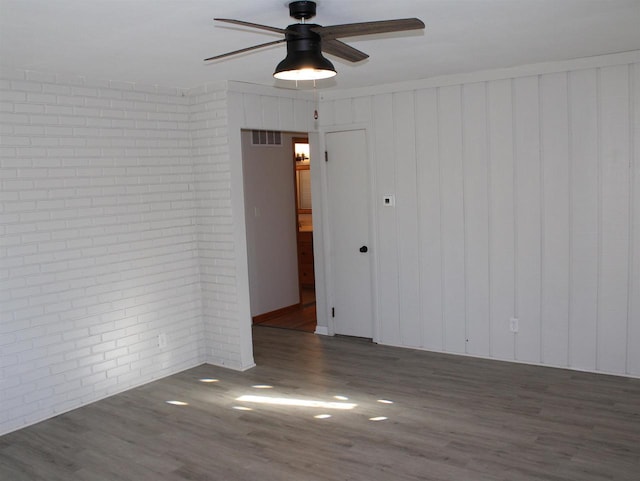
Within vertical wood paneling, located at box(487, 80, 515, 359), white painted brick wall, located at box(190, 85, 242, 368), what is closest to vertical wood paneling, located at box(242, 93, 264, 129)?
white painted brick wall, located at box(190, 85, 242, 368)

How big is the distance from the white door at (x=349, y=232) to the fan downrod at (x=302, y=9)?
298cm

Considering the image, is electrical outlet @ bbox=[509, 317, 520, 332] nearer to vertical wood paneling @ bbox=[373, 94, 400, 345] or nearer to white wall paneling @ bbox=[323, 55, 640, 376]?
white wall paneling @ bbox=[323, 55, 640, 376]

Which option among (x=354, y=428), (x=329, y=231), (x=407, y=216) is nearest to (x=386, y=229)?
(x=407, y=216)

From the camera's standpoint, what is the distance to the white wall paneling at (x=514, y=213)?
466cm

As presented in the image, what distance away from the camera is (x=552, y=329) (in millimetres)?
4996

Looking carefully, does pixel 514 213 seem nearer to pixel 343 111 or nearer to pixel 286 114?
pixel 343 111

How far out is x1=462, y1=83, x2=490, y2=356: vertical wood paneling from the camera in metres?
5.19

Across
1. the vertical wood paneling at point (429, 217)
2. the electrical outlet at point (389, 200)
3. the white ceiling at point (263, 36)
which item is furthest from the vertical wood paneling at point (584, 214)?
the electrical outlet at point (389, 200)

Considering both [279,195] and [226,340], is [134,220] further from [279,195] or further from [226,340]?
[279,195]

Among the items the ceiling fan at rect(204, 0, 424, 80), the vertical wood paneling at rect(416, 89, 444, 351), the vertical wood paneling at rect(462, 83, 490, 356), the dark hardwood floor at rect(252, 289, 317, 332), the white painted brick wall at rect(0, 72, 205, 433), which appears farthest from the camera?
the dark hardwood floor at rect(252, 289, 317, 332)

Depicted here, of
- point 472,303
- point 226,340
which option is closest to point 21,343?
point 226,340

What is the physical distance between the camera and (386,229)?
19.2 ft

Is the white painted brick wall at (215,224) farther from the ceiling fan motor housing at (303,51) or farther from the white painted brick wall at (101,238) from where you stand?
Answer: the ceiling fan motor housing at (303,51)

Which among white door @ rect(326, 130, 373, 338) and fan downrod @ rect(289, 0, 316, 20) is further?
white door @ rect(326, 130, 373, 338)
